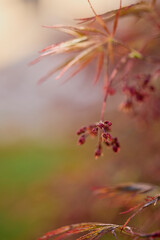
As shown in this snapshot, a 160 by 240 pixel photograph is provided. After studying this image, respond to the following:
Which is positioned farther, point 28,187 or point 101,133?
point 28,187

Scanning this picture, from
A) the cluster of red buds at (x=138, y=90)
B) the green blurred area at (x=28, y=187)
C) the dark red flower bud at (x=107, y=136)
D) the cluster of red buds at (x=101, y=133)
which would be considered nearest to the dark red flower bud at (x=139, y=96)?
the cluster of red buds at (x=138, y=90)

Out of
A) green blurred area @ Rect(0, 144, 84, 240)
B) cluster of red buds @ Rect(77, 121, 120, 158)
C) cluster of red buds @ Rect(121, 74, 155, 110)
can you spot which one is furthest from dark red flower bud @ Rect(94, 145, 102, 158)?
green blurred area @ Rect(0, 144, 84, 240)

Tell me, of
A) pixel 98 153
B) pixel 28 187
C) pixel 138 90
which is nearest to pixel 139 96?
pixel 138 90

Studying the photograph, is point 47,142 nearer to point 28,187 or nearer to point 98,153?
point 28,187

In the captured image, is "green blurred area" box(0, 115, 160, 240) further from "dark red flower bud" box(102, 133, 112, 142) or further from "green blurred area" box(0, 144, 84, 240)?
"dark red flower bud" box(102, 133, 112, 142)

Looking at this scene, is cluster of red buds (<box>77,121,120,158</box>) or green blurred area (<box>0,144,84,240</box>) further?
green blurred area (<box>0,144,84,240</box>)

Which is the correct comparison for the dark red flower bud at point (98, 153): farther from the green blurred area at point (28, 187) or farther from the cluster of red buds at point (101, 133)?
the green blurred area at point (28, 187)

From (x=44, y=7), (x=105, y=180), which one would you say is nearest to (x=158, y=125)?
(x=105, y=180)

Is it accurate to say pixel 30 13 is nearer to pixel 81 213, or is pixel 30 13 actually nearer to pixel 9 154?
pixel 9 154

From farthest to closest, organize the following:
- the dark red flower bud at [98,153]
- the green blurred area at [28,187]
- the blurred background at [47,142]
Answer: the green blurred area at [28,187], the blurred background at [47,142], the dark red flower bud at [98,153]
